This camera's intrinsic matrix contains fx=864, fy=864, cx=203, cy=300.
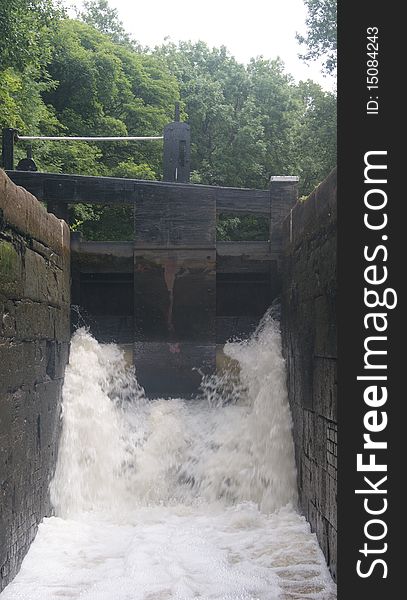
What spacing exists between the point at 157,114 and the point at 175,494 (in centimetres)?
1625

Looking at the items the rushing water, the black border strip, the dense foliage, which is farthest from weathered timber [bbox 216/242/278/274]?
the dense foliage

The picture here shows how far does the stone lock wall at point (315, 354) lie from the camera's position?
5.30 metres

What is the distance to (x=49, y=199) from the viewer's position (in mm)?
8914

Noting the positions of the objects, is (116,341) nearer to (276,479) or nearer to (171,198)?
(171,198)

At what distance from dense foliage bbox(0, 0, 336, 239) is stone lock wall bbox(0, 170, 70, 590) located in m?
10.8

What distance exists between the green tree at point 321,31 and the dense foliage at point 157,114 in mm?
1177

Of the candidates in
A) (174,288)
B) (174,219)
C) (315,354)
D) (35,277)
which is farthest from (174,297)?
(315,354)

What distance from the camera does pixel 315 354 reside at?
601 cm

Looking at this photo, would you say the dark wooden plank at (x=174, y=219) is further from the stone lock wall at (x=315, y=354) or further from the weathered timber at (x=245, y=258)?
the stone lock wall at (x=315, y=354)

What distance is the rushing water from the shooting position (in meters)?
5.22

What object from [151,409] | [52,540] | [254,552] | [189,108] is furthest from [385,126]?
[189,108]

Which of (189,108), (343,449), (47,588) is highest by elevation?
(189,108)

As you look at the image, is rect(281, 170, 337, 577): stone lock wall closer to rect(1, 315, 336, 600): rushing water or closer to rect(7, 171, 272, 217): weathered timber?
rect(1, 315, 336, 600): rushing water

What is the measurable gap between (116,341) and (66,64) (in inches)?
553
